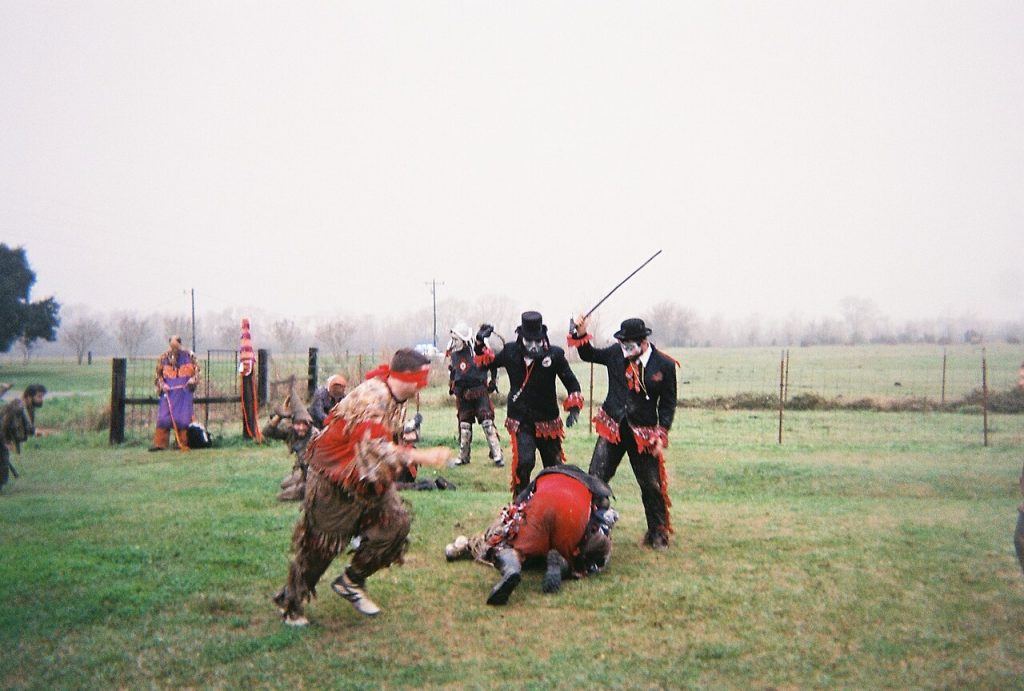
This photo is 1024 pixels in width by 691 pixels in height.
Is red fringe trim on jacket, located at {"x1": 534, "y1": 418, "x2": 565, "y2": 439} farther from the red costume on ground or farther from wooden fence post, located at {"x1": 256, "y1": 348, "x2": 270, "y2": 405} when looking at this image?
wooden fence post, located at {"x1": 256, "y1": 348, "x2": 270, "y2": 405}

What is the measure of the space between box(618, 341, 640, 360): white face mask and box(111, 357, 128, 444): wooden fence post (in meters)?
11.0

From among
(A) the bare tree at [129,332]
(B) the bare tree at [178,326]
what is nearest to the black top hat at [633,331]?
(A) the bare tree at [129,332]

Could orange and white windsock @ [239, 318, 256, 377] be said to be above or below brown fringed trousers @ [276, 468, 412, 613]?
above

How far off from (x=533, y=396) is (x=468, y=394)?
13.8 ft

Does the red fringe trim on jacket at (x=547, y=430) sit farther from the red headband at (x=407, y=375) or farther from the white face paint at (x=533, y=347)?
the red headband at (x=407, y=375)

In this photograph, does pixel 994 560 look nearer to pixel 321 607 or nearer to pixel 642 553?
pixel 642 553

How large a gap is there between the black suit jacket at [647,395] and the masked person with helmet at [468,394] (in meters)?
5.08

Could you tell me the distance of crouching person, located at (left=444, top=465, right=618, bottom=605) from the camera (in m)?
6.27

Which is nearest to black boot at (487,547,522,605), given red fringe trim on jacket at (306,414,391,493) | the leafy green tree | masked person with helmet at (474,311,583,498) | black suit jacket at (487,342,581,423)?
red fringe trim on jacket at (306,414,391,493)

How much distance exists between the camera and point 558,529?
20.6ft

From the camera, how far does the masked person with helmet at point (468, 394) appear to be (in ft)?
40.9

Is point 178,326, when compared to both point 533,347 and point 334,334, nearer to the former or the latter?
point 334,334

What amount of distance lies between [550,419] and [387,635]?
3.60m

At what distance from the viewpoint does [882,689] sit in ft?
14.2
